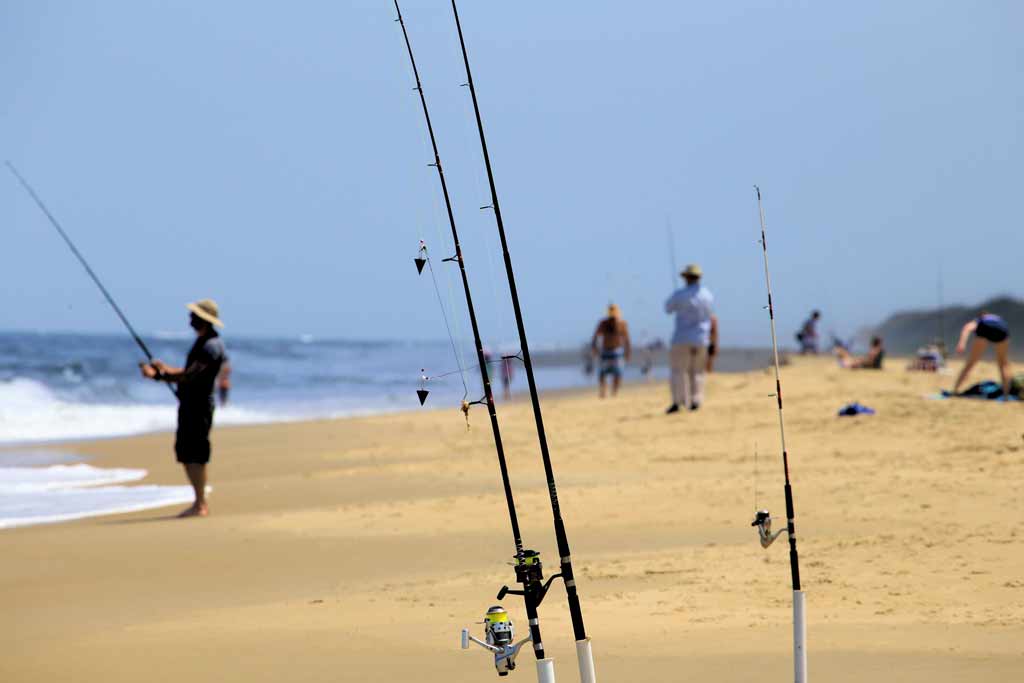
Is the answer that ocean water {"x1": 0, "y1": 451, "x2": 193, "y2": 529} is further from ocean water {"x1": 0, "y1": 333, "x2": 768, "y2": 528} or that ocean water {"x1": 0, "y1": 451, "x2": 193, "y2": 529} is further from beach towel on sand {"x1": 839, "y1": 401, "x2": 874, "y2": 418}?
beach towel on sand {"x1": 839, "y1": 401, "x2": 874, "y2": 418}

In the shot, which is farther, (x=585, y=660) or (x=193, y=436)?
(x=193, y=436)

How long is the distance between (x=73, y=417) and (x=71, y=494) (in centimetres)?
996

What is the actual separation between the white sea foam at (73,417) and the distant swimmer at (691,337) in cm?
750

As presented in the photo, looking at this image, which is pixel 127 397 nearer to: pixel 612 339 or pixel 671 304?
pixel 612 339

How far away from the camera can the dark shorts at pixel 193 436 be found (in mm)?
9195

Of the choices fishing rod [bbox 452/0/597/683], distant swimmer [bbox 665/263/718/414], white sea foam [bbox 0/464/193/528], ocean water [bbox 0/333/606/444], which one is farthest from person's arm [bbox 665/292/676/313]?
fishing rod [bbox 452/0/597/683]

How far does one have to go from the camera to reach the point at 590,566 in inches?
263

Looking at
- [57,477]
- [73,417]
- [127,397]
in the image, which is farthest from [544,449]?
[127,397]

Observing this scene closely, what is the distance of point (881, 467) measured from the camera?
9.48 m

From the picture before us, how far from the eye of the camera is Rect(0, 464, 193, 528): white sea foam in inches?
377

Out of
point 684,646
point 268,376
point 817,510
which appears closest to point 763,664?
point 684,646

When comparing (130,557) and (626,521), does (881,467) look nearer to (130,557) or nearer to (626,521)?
(626,521)

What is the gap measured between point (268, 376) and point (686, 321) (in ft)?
68.0

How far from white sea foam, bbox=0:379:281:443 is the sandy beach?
633 centimetres
